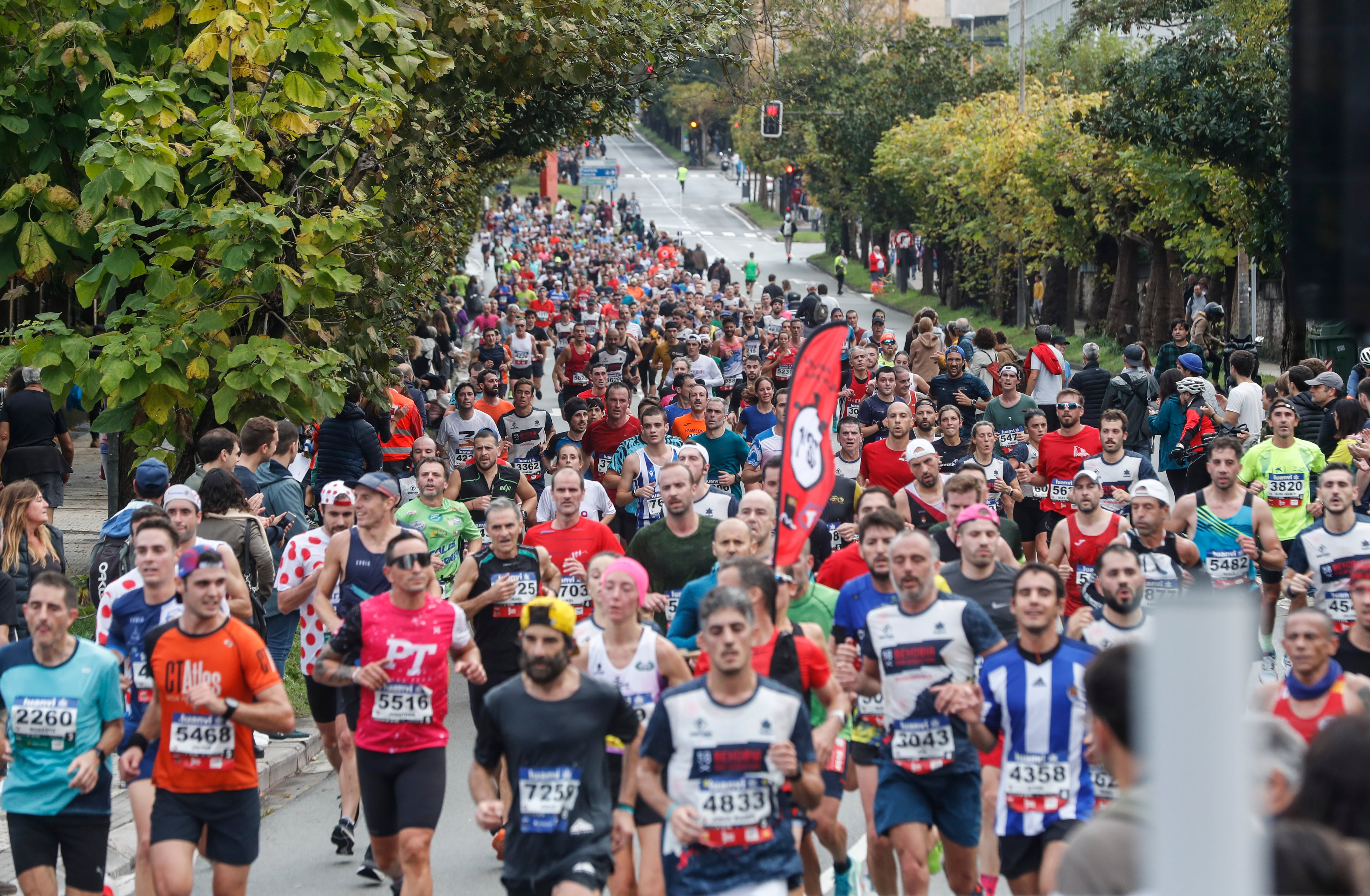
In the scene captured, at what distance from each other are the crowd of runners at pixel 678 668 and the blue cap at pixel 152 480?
0.32 feet

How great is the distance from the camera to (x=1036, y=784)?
625cm

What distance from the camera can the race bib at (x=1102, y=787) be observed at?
21.2 feet

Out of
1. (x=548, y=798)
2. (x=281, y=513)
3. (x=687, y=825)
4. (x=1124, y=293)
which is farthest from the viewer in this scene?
(x=1124, y=293)

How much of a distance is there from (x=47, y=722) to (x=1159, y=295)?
110 ft

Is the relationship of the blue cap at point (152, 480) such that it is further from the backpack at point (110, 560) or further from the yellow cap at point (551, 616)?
the yellow cap at point (551, 616)

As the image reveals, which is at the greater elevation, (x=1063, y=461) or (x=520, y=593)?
(x=1063, y=461)

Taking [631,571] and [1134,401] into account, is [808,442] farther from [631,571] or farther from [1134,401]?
[1134,401]

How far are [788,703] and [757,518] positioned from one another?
2658mm

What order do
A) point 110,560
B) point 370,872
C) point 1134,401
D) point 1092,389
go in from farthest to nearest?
point 1092,389, point 1134,401, point 110,560, point 370,872

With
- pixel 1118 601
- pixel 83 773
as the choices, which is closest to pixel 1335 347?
pixel 1118 601

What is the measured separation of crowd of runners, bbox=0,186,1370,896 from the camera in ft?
19.0

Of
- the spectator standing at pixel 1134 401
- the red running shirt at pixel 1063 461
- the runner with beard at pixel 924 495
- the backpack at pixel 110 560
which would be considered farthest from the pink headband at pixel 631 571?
the spectator standing at pixel 1134 401

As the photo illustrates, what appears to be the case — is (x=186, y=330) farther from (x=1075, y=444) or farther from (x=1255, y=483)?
(x=1255, y=483)

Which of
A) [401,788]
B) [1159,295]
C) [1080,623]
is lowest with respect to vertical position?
[401,788]
